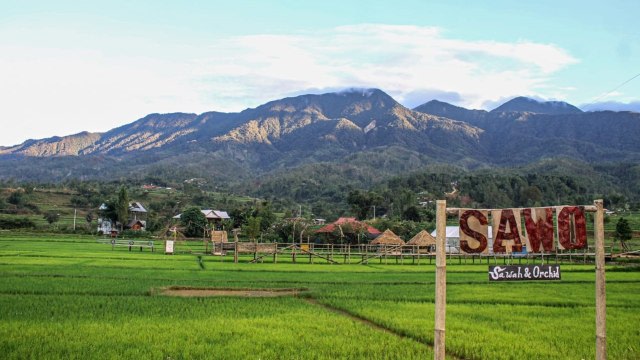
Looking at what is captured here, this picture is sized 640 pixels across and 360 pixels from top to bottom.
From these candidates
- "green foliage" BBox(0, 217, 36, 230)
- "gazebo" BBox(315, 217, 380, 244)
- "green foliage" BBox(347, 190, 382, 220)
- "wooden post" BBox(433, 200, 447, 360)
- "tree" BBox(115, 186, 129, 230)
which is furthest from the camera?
"green foliage" BBox(347, 190, 382, 220)

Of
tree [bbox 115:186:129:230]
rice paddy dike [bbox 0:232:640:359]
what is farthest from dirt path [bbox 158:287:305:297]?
tree [bbox 115:186:129:230]

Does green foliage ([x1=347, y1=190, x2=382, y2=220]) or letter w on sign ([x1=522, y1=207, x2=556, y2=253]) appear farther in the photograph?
green foliage ([x1=347, y1=190, x2=382, y2=220])

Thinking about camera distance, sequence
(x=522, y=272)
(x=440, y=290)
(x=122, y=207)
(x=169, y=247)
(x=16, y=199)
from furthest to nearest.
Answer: (x=16, y=199) → (x=122, y=207) → (x=169, y=247) → (x=522, y=272) → (x=440, y=290)

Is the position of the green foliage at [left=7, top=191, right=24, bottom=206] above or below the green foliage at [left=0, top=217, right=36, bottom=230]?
above

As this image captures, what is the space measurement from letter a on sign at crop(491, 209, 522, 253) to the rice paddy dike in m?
3.14

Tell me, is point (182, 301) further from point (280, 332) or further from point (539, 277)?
point (539, 277)

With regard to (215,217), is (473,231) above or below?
below

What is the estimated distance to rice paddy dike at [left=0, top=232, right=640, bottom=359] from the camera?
11539 mm

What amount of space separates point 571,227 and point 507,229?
103 cm

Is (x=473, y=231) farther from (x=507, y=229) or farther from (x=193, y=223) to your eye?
(x=193, y=223)

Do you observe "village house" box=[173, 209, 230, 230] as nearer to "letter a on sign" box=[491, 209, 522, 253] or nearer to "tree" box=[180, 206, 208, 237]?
"tree" box=[180, 206, 208, 237]

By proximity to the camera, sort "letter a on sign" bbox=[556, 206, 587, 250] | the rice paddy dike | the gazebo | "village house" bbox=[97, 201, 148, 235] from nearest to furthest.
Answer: "letter a on sign" bbox=[556, 206, 587, 250] → the rice paddy dike → the gazebo → "village house" bbox=[97, 201, 148, 235]

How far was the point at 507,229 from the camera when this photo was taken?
368 inches

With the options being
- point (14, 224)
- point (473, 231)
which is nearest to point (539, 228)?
point (473, 231)
